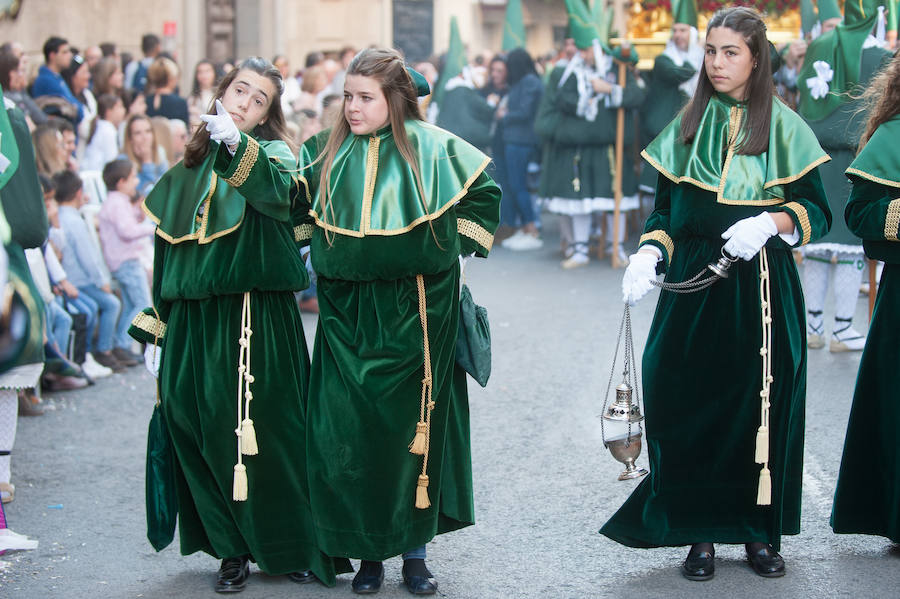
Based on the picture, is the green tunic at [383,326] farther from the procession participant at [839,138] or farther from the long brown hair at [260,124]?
the procession participant at [839,138]

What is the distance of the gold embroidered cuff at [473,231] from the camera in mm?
4281

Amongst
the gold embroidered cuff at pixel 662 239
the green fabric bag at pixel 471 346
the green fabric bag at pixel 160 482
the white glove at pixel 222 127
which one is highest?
the white glove at pixel 222 127

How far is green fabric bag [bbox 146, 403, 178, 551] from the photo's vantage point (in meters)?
4.42

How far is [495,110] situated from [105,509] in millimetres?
9032

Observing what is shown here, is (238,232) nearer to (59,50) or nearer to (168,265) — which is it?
(168,265)

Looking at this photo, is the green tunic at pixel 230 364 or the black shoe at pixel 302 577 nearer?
the green tunic at pixel 230 364

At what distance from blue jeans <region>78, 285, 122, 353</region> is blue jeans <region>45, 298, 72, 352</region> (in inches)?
12.9

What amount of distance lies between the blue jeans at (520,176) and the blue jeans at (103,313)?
6.12 metres

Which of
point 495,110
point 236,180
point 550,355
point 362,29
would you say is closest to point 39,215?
point 236,180

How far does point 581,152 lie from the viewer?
11570 mm

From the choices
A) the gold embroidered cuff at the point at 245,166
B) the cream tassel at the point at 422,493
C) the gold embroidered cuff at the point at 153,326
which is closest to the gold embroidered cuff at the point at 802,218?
the cream tassel at the point at 422,493

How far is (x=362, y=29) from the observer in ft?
76.7

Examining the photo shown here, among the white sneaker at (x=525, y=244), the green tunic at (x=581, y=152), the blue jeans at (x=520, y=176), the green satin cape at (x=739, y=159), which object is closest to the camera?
the green satin cape at (x=739, y=159)

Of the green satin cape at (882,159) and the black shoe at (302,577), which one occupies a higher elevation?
the green satin cape at (882,159)
